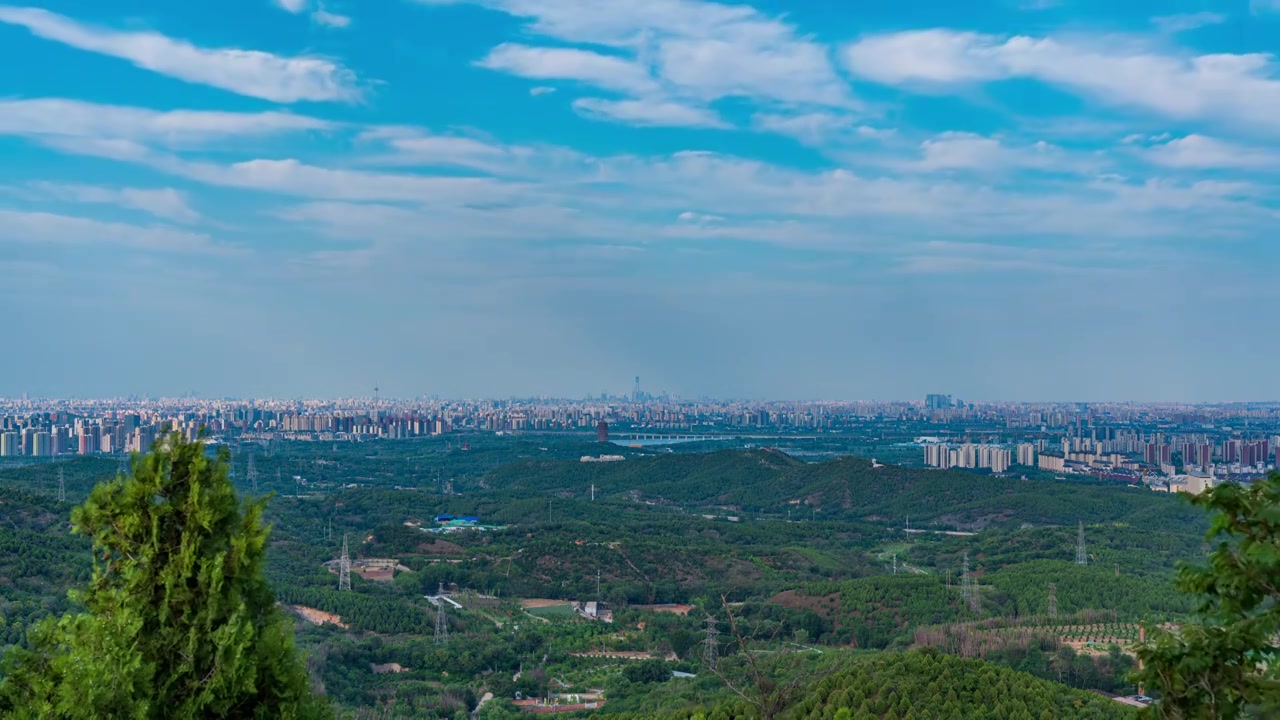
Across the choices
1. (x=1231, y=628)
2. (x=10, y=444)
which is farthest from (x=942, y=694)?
(x=10, y=444)

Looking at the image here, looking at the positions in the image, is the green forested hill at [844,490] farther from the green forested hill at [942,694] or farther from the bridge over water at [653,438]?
the bridge over water at [653,438]

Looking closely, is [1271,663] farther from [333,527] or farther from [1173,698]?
[333,527]

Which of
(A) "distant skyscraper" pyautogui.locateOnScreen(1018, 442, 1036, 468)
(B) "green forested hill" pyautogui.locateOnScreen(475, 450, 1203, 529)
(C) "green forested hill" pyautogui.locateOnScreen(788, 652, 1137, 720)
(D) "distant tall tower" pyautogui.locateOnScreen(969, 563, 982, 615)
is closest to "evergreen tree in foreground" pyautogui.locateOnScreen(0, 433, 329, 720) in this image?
(C) "green forested hill" pyautogui.locateOnScreen(788, 652, 1137, 720)

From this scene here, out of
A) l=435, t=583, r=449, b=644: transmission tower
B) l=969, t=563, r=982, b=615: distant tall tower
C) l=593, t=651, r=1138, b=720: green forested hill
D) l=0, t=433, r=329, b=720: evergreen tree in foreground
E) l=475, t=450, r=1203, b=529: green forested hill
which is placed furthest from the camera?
l=475, t=450, r=1203, b=529: green forested hill

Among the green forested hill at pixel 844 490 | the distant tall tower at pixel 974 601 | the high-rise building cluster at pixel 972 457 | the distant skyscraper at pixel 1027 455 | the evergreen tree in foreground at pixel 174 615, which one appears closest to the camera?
the evergreen tree in foreground at pixel 174 615

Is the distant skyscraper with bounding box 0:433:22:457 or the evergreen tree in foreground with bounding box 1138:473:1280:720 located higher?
the evergreen tree in foreground with bounding box 1138:473:1280:720

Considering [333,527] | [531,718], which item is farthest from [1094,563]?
[333,527]

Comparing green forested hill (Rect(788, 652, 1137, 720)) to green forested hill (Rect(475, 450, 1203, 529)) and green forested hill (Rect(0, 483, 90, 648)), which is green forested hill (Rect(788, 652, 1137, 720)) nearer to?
green forested hill (Rect(0, 483, 90, 648))

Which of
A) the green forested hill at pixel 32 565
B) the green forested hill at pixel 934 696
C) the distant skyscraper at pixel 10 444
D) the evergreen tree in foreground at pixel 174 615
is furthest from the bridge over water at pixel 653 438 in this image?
the evergreen tree in foreground at pixel 174 615
